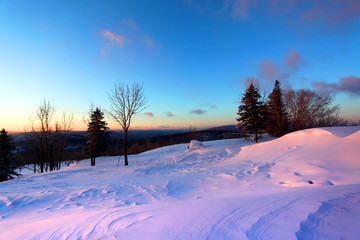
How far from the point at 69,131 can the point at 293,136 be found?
23.6m

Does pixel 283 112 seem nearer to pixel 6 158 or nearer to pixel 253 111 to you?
pixel 253 111

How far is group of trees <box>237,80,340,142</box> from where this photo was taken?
1941cm

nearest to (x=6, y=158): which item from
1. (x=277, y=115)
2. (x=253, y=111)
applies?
(x=253, y=111)

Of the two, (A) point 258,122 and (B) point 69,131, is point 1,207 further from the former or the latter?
(A) point 258,122

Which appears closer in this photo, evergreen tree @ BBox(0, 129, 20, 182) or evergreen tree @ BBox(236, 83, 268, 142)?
evergreen tree @ BBox(0, 129, 20, 182)

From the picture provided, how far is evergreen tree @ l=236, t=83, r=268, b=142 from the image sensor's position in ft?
63.2

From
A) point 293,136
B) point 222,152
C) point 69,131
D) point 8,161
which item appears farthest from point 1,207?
point 8,161

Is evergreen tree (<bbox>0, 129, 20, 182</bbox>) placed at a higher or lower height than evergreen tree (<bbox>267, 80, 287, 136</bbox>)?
lower

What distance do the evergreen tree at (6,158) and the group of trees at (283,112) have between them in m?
29.0

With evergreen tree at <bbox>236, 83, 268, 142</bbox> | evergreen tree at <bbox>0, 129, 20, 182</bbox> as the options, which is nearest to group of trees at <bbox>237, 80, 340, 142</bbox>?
evergreen tree at <bbox>236, 83, 268, 142</bbox>

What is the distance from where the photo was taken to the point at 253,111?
19.3 meters

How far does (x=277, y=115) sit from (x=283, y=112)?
10.1ft

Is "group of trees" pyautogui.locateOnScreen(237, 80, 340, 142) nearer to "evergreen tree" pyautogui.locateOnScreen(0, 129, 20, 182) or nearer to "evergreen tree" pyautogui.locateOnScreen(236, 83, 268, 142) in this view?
"evergreen tree" pyautogui.locateOnScreen(236, 83, 268, 142)

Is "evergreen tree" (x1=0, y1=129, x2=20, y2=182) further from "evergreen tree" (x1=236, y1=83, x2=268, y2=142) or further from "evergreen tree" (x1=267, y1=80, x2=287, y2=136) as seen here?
"evergreen tree" (x1=267, y1=80, x2=287, y2=136)
